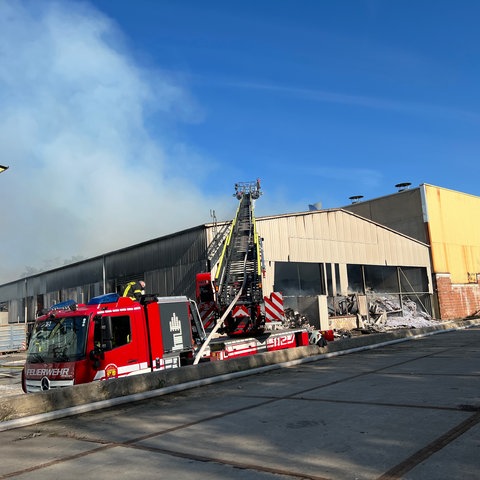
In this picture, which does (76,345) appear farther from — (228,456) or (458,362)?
(458,362)

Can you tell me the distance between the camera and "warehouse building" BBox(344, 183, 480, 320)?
37281 mm

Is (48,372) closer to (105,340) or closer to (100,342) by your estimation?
(100,342)

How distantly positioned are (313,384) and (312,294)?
1894cm

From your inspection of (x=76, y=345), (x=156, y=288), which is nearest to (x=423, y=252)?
(x=156, y=288)

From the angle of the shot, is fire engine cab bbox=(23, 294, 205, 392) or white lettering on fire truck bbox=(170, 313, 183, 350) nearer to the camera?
fire engine cab bbox=(23, 294, 205, 392)

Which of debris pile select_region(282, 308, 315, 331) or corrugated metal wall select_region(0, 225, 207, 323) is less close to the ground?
corrugated metal wall select_region(0, 225, 207, 323)

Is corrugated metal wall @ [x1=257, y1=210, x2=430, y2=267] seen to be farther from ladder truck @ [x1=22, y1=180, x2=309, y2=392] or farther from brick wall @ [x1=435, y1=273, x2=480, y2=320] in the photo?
ladder truck @ [x1=22, y1=180, x2=309, y2=392]

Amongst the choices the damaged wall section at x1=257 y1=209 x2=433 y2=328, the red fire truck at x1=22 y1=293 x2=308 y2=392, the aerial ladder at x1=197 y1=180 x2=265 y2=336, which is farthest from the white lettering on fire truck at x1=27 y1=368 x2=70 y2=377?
the damaged wall section at x1=257 y1=209 x2=433 y2=328

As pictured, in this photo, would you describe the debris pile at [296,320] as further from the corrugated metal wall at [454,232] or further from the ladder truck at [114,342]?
the corrugated metal wall at [454,232]

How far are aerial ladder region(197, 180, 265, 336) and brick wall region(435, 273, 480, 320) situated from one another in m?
20.1

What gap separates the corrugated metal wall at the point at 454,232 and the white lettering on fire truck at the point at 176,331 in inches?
1211

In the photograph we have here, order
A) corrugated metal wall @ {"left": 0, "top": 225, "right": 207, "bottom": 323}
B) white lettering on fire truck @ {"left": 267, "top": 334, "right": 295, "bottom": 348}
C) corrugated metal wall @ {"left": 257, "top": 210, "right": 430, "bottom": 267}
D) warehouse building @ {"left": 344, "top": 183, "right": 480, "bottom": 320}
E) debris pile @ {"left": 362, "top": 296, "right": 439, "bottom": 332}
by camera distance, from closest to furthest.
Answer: white lettering on fire truck @ {"left": 267, "top": 334, "right": 295, "bottom": 348} → corrugated metal wall @ {"left": 0, "top": 225, "right": 207, "bottom": 323} → corrugated metal wall @ {"left": 257, "top": 210, "right": 430, "bottom": 267} → debris pile @ {"left": 362, "top": 296, "right": 439, "bottom": 332} → warehouse building @ {"left": 344, "top": 183, "right": 480, "bottom": 320}

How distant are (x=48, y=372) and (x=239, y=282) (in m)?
9.03

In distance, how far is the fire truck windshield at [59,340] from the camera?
878 centimetres
